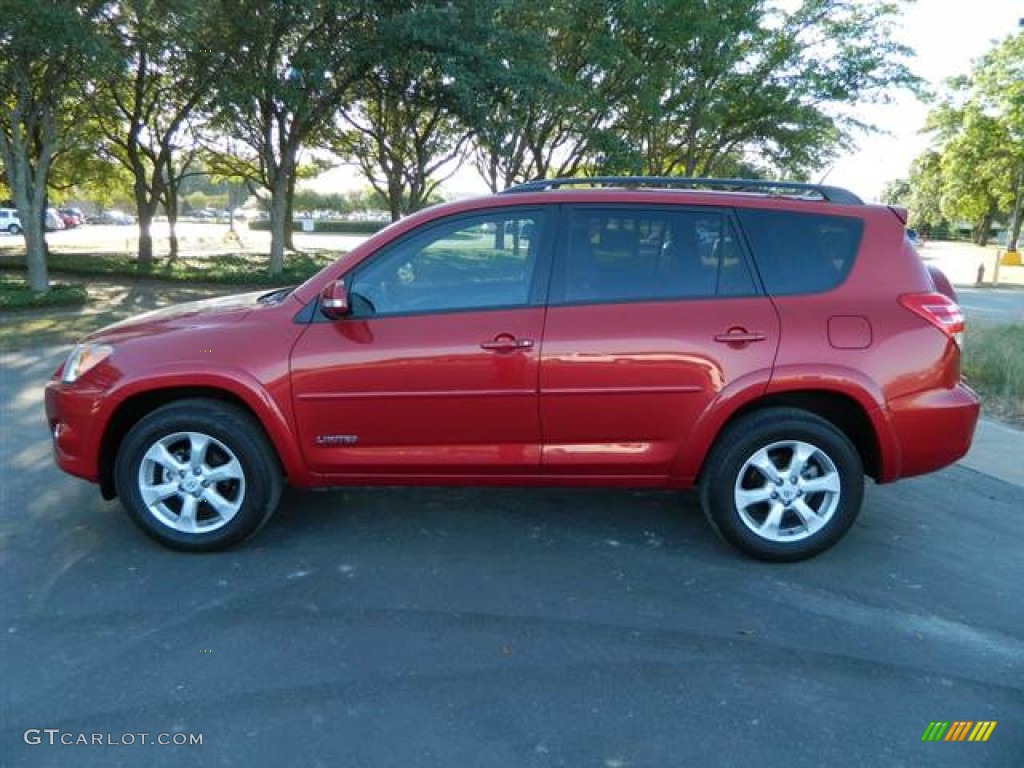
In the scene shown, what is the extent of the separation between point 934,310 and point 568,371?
1815 millimetres

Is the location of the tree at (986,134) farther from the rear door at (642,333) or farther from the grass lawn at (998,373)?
the rear door at (642,333)

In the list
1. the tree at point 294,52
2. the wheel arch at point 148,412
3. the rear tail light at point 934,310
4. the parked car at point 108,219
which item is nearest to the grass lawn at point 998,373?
the rear tail light at point 934,310

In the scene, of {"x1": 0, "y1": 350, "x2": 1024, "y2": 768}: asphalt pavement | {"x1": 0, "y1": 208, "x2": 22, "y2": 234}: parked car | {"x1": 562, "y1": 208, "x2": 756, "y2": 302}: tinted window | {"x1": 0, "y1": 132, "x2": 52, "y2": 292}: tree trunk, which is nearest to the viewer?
{"x1": 0, "y1": 350, "x2": 1024, "y2": 768}: asphalt pavement

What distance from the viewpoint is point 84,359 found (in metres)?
3.69

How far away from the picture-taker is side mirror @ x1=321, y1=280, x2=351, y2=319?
345 cm

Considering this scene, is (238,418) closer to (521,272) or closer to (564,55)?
(521,272)

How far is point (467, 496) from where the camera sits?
448 cm

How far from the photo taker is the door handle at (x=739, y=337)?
3.48 meters

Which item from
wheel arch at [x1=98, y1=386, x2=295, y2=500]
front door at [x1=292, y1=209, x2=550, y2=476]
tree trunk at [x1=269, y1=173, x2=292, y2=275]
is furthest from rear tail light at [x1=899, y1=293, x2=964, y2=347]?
tree trunk at [x1=269, y1=173, x2=292, y2=275]

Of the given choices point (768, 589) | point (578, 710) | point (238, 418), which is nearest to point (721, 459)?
point (768, 589)

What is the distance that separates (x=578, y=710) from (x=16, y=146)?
49.4ft

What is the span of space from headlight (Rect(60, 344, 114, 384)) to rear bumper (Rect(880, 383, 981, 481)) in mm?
3904

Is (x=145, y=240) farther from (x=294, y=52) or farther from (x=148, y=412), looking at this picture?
(x=148, y=412)

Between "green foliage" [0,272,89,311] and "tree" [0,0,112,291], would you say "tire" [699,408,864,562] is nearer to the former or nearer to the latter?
"tree" [0,0,112,291]
